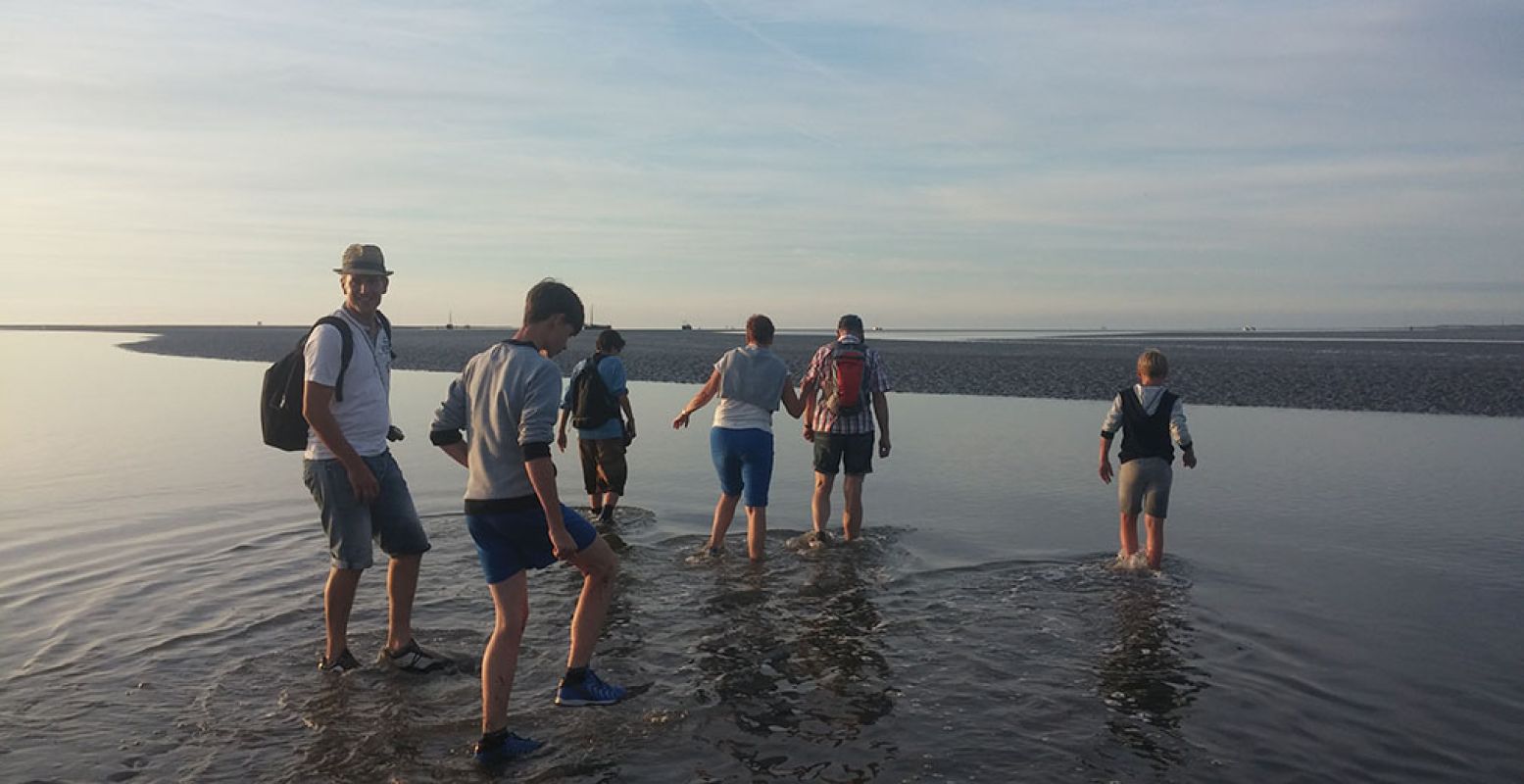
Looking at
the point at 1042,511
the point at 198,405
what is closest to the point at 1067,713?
the point at 1042,511

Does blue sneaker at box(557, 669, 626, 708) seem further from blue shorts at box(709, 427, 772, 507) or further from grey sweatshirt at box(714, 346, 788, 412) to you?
grey sweatshirt at box(714, 346, 788, 412)

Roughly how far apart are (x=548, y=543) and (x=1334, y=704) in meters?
4.17

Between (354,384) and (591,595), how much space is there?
179 centimetres

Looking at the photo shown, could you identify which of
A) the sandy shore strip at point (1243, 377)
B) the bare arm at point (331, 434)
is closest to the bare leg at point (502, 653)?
the bare arm at point (331, 434)

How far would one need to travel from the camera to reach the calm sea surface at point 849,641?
4.89 meters

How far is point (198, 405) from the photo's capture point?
78.0 feet

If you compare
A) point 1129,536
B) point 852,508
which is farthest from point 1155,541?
point 852,508

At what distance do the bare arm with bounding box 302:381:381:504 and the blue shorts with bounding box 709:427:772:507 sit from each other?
3582mm

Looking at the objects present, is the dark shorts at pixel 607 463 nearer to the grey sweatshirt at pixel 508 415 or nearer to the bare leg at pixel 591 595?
the bare leg at pixel 591 595

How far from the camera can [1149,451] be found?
859 cm

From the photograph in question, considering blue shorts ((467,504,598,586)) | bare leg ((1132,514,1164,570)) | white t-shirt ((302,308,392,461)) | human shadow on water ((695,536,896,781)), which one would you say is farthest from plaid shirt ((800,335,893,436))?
blue shorts ((467,504,598,586))

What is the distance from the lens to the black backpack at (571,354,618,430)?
10.6 meters

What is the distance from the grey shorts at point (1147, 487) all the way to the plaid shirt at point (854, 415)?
2.33 m

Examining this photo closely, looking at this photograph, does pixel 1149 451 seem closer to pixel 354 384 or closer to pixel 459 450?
pixel 459 450
